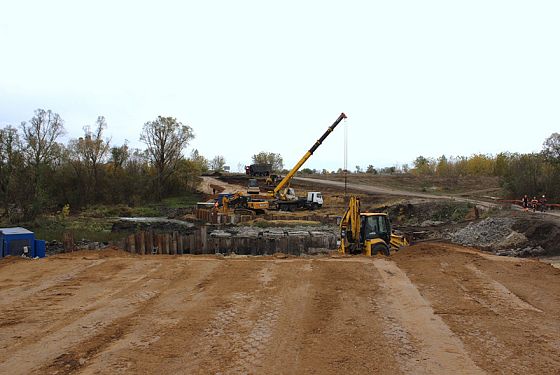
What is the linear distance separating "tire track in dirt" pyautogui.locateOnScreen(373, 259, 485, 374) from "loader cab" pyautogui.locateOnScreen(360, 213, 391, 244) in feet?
17.7

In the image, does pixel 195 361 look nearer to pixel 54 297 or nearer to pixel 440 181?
pixel 54 297

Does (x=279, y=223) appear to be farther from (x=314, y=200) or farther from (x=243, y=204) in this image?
(x=314, y=200)

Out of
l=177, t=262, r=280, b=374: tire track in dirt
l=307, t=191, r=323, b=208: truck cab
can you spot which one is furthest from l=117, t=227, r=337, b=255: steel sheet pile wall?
l=307, t=191, r=323, b=208: truck cab

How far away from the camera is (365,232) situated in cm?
1548

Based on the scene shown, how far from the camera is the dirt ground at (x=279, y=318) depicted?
5.90m

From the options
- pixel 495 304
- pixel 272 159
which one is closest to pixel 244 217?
pixel 495 304

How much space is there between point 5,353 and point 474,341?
624 cm

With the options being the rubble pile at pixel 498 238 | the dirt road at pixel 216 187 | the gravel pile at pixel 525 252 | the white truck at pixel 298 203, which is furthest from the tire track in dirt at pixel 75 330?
the dirt road at pixel 216 187

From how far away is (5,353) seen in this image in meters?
6.22

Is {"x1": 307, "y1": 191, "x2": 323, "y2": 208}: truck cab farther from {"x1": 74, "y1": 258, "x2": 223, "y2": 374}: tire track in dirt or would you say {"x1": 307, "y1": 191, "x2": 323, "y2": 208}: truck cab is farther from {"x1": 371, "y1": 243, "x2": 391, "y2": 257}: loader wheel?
{"x1": 74, "y1": 258, "x2": 223, "y2": 374}: tire track in dirt

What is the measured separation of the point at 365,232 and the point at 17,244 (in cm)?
1067

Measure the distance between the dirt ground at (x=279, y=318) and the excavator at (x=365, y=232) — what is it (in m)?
2.80

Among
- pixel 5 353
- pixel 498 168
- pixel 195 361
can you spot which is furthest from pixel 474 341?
pixel 498 168

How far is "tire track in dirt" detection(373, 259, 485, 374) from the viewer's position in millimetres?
5777
